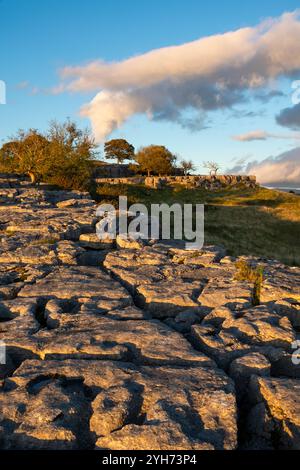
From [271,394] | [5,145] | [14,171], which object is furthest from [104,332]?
[5,145]

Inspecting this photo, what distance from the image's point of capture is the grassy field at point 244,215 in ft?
97.7

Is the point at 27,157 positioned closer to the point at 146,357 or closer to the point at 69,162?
the point at 69,162

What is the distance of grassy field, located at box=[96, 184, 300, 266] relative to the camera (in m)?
29.8

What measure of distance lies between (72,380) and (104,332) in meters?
1.21

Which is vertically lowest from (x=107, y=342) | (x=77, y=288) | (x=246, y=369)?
(x=246, y=369)

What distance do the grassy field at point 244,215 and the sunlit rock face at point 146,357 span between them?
18.8m

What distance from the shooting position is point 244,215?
130ft

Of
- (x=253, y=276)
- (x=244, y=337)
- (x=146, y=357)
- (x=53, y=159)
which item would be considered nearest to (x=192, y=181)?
(x=53, y=159)

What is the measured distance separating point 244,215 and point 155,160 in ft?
121

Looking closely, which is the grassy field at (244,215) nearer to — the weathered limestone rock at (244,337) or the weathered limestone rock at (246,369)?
the weathered limestone rock at (244,337)

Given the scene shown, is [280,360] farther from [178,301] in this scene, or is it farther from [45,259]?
[45,259]

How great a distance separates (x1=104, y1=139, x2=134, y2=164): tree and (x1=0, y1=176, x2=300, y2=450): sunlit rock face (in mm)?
80146

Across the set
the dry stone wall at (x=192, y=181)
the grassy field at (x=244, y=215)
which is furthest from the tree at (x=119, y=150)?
the grassy field at (x=244, y=215)
